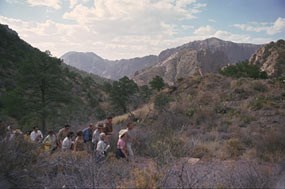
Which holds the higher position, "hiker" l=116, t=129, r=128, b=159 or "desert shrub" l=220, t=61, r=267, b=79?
"desert shrub" l=220, t=61, r=267, b=79

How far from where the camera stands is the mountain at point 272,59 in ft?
221

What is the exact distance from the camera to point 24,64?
25891mm

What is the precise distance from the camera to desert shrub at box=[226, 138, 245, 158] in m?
13.9

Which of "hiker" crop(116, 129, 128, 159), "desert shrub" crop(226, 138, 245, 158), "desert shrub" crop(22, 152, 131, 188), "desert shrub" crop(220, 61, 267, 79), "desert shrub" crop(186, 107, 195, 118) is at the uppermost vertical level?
"desert shrub" crop(220, 61, 267, 79)

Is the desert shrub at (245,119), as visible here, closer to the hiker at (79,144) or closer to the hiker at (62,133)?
the hiker at (62,133)

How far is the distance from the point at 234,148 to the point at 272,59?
66.7 metres

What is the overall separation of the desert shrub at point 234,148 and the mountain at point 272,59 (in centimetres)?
5191

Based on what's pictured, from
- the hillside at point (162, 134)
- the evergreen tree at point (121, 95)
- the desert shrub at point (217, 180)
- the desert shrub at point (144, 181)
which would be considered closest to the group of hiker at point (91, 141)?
the hillside at point (162, 134)

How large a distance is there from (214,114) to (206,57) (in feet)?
389

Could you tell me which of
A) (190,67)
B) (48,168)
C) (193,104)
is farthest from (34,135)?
Answer: (190,67)

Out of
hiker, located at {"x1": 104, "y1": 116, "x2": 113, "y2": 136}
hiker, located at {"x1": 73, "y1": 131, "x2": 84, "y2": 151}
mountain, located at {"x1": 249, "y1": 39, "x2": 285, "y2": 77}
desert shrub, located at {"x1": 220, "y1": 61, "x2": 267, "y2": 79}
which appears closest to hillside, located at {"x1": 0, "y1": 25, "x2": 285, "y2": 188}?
hiker, located at {"x1": 104, "y1": 116, "x2": 113, "y2": 136}

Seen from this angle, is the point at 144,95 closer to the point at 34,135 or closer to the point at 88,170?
the point at 34,135

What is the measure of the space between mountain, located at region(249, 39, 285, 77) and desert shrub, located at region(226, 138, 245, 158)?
5191cm

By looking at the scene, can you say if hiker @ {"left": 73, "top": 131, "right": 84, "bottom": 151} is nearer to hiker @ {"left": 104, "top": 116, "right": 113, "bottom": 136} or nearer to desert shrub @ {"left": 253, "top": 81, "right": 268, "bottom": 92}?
hiker @ {"left": 104, "top": 116, "right": 113, "bottom": 136}
